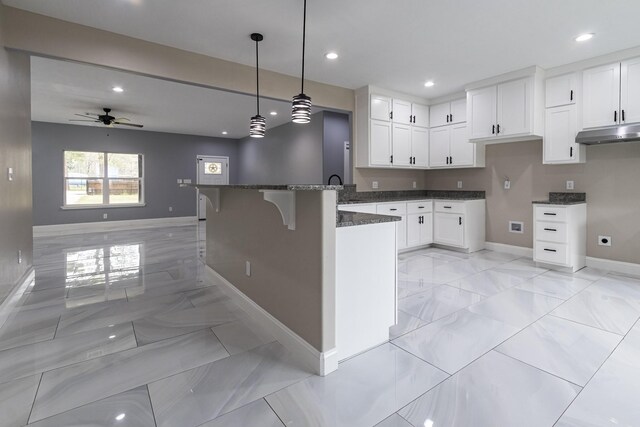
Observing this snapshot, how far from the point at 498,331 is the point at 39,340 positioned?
331cm

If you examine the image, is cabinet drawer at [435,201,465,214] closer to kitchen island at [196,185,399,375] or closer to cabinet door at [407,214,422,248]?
cabinet door at [407,214,422,248]

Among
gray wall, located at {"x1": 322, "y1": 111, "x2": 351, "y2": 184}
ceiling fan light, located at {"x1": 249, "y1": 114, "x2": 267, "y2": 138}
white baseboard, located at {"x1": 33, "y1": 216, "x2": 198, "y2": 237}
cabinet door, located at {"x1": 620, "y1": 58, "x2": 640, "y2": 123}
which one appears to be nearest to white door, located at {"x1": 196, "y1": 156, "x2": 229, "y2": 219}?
white baseboard, located at {"x1": 33, "y1": 216, "x2": 198, "y2": 237}

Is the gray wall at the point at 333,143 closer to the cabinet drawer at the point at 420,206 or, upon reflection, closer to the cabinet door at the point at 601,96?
the cabinet drawer at the point at 420,206

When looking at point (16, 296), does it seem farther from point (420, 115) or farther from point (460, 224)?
point (420, 115)

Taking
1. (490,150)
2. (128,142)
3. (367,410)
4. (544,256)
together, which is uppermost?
(128,142)

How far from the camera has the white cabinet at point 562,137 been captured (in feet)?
13.7

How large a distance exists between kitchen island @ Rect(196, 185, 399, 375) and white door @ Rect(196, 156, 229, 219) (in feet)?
25.9

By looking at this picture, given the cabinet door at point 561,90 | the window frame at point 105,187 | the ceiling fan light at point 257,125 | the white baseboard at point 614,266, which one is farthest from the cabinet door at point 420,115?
the window frame at point 105,187

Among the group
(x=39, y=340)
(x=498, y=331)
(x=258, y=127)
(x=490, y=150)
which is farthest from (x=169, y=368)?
(x=490, y=150)

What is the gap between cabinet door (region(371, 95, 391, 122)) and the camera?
5.08m

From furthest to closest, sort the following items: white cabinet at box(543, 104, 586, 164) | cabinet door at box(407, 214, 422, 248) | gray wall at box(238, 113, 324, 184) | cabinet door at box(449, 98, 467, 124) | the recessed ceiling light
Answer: gray wall at box(238, 113, 324, 184), cabinet door at box(449, 98, 467, 124), cabinet door at box(407, 214, 422, 248), white cabinet at box(543, 104, 586, 164), the recessed ceiling light

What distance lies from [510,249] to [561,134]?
5.96ft

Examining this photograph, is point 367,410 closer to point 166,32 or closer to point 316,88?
point 166,32

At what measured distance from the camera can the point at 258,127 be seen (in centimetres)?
404
